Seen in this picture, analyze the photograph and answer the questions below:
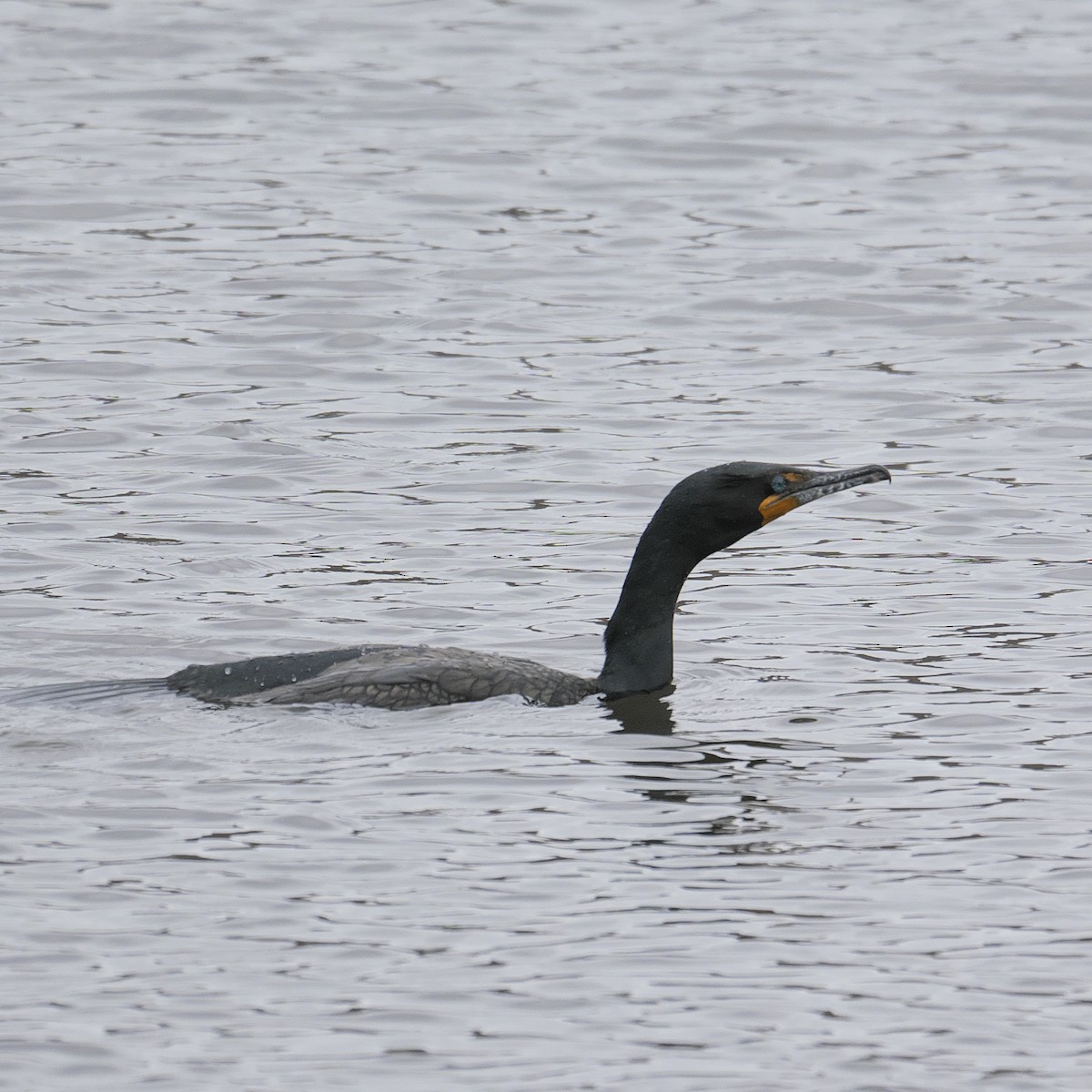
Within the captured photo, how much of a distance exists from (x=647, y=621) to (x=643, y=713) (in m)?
0.44

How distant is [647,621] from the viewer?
991cm

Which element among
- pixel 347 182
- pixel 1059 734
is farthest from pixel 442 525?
pixel 347 182

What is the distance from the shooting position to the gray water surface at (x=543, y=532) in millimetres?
6723

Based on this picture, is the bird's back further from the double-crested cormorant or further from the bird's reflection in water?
the bird's reflection in water

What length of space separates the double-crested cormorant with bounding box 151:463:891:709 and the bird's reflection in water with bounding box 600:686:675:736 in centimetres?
5

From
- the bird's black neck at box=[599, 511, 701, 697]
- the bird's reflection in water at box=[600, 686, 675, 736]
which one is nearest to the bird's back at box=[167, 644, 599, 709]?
the bird's reflection in water at box=[600, 686, 675, 736]

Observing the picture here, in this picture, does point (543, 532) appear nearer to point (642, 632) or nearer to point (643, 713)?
point (642, 632)

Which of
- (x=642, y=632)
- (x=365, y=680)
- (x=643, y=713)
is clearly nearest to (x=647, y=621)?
(x=642, y=632)

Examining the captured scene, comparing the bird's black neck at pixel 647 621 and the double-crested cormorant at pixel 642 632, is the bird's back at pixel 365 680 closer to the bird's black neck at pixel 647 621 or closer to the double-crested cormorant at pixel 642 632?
the double-crested cormorant at pixel 642 632

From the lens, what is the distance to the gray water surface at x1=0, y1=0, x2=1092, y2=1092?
672cm

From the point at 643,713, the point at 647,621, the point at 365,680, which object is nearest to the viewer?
the point at 365,680

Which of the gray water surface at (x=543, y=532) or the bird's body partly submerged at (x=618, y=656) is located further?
the bird's body partly submerged at (x=618, y=656)

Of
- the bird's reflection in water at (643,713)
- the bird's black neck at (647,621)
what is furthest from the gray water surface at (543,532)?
the bird's black neck at (647,621)

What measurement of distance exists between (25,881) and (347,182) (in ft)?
43.9
